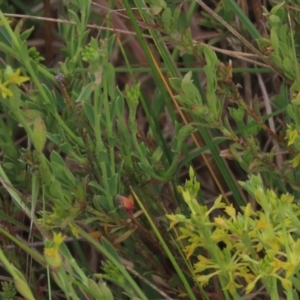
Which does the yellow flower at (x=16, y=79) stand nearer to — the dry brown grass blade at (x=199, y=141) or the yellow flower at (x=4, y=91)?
the yellow flower at (x=4, y=91)

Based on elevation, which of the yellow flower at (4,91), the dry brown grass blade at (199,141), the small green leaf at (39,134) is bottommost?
the dry brown grass blade at (199,141)

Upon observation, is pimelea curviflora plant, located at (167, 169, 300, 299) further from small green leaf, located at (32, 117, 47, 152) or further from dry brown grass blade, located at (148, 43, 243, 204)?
dry brown grass blade, located at (148, 43, 243, 204)

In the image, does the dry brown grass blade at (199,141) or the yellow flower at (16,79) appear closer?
the yellow flower at (16,79)

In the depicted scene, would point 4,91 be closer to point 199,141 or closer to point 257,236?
point 257,236

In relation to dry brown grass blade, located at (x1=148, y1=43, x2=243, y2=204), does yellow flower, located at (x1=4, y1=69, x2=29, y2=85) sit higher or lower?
higher

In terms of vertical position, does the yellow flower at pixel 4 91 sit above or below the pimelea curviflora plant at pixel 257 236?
above

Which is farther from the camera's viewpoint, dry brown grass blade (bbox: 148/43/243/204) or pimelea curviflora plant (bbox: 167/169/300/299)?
dry brown grass blade (bbox: 148/43/243/204)

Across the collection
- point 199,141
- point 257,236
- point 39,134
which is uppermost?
point 39,134

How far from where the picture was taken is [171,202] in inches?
43.4

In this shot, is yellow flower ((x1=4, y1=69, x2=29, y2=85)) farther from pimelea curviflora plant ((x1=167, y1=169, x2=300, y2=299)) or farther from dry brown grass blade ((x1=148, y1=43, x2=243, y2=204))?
dry brown grass blade ((x1=148, y1=43, x2=243, y2=204))

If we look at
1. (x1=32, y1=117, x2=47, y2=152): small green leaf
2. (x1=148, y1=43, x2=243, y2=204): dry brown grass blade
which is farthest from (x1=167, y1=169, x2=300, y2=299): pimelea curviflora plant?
(x1=148, y1=43, x2=243, y2=204): dry brown grass blade

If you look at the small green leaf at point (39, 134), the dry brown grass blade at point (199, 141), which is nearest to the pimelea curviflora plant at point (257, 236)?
the small green leaf at point (39, 134)

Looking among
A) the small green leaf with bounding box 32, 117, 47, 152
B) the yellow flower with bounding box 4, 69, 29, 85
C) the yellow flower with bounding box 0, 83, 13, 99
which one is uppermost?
the yellow flower with bounding box 4, 69, 29, 85

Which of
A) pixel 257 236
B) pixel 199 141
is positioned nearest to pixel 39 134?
pixel 257 236
